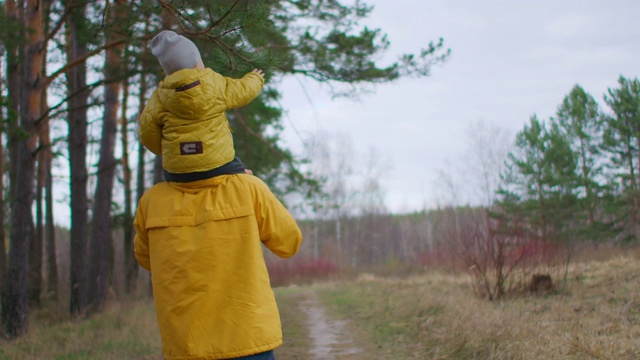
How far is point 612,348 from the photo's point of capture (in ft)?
16.8

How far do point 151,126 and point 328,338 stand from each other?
586 centimetres

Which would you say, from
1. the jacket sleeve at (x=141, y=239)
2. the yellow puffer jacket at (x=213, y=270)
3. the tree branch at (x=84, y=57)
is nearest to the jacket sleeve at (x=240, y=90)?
the yellow puffer jacket at (x=213, y=270)

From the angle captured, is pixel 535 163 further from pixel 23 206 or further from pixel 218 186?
pixel 218 186

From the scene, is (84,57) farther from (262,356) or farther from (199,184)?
(262,356)

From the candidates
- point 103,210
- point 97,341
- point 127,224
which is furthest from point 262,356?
point 127,224

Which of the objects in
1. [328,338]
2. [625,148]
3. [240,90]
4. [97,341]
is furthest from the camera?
[625,148]

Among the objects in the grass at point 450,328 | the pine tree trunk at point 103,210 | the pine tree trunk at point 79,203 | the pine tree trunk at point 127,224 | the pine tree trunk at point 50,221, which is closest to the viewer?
the grass at point 450,328

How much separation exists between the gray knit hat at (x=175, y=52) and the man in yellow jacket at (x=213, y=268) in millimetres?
214

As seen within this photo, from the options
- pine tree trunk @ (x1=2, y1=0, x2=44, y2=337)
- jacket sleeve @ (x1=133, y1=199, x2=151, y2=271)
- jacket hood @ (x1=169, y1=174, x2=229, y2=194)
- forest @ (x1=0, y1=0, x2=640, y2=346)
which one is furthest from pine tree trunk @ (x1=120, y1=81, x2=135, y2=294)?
jacket hood @ (x1=169, y1=174, x2=229, y2=194)

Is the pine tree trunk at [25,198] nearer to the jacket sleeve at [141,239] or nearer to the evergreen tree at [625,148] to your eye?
the jacket sleeve at [141,239]

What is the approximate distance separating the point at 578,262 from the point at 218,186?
11734mm

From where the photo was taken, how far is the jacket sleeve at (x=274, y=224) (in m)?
2.67

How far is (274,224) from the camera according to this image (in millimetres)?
2697

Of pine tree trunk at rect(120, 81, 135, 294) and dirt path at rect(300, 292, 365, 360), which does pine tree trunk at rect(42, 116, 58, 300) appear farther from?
dirt path at rect(300, 292, 365, 360)
